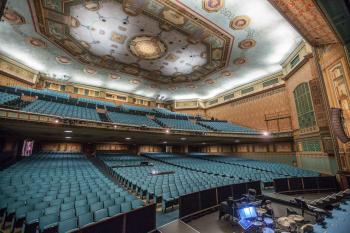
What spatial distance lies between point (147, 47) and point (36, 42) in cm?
580

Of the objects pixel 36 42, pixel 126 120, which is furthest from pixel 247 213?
pixel 36 42

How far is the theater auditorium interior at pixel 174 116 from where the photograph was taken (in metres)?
3.56

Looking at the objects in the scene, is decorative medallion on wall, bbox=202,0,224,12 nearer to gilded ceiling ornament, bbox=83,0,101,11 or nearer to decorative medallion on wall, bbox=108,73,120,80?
gilded ceiling ornament, bbox=83,0,101,11

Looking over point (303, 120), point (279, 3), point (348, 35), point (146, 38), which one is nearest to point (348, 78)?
point (348, 35)

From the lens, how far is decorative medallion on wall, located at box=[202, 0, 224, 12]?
637 centimetres

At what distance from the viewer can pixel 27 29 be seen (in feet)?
25.3

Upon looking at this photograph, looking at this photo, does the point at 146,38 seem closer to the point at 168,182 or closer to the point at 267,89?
the point at 168,182

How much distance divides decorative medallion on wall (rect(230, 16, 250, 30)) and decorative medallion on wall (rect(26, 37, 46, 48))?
31.9 feet

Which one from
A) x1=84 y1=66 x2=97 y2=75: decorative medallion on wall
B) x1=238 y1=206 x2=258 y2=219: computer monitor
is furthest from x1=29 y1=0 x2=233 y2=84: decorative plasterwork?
x1=238 y1=206 x2=258 y2=219: computer monitor

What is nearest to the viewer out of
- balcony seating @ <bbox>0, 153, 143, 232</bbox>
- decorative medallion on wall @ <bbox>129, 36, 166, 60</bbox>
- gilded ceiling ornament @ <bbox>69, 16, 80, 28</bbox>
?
balcony seating @ <bbox>0, 153, 143, 232</bbox>

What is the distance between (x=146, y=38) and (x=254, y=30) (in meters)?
5.36

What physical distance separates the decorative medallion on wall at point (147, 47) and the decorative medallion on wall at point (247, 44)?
4265mm

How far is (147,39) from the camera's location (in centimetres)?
862

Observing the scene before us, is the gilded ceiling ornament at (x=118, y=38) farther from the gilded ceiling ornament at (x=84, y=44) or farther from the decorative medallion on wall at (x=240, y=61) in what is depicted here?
the decorative medallion on wall at (x=240, y=61)
